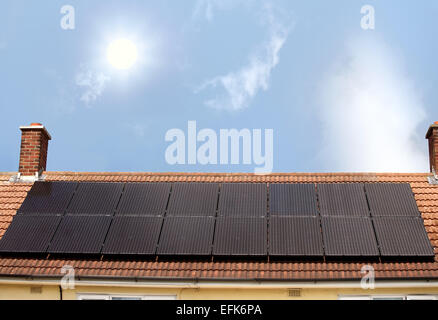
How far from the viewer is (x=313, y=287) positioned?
13.2 meters

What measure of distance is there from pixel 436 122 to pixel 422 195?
9.62 feet

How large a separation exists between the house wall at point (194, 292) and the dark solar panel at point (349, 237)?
3.19ft

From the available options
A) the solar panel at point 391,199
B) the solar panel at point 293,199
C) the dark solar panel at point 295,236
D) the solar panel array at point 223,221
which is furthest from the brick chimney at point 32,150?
the solar panel at point 391,199

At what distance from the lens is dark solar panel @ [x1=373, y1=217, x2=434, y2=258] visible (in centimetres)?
1380

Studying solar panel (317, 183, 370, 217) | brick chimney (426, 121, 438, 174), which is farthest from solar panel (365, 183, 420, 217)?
brick chimney (426, 121, 438, 174)

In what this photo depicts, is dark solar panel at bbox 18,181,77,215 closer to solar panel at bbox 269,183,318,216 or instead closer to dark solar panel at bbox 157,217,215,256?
dark solar panel at bbox 157,217,215,256

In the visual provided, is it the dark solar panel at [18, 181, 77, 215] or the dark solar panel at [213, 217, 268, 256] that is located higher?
the dark solar panel at [18, 181, 77, 215]

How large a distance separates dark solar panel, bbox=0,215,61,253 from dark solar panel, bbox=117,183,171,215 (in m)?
1.95

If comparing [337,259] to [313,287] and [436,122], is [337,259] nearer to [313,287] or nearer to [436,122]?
[313,287]

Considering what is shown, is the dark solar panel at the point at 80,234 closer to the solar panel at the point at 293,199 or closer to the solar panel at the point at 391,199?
the solar panel at the point at 293,199

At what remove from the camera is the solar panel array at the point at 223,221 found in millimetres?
14102

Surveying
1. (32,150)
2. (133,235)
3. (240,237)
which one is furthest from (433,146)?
(32,150)
